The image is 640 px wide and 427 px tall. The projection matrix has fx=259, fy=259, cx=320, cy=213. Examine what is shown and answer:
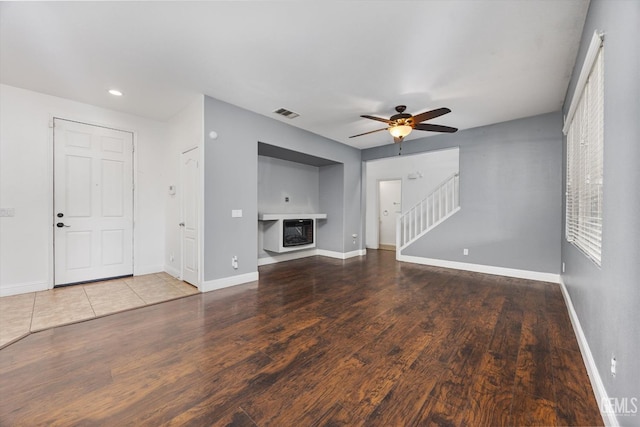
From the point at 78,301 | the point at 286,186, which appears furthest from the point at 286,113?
the point at 78,301

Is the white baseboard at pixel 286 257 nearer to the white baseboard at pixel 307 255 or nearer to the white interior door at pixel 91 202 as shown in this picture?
the white baseboard at pixel 307 255

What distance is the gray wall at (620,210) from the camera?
111cm

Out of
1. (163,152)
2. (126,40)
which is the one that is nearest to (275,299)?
(126,40)

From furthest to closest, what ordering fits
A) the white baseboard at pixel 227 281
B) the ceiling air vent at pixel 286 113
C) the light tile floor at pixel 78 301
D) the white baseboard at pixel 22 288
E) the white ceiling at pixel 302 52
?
the ceiling air vent at pixel 286 113 < the white baseboard at pixel 227 281 < the white baseboard at pixel 22 288 < the light tile floor at pixel 78 301 < the white ceiling at pixel 302 52

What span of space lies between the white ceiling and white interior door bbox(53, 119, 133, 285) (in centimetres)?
61

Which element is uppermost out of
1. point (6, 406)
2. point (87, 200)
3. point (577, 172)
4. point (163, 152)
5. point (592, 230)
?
point (163, 152)

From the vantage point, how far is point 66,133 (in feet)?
12.6

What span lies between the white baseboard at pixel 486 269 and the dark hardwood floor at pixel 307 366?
44.2 inches

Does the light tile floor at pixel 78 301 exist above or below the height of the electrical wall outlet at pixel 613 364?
below

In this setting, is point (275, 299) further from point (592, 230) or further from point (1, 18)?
point (1, 18)

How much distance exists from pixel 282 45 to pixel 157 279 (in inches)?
155

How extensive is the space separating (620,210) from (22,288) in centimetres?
604

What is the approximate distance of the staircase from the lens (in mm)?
5723

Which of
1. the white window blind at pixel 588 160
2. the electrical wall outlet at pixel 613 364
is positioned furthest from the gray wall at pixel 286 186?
the electrical wall outlet at pixel 613 364
